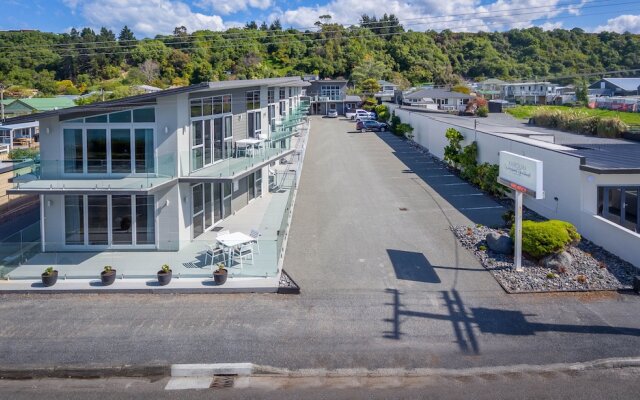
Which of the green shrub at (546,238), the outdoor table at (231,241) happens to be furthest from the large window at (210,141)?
the green shrub at (546,238)

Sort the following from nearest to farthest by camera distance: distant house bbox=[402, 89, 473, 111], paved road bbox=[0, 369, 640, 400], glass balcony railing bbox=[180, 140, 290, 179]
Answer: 1. paved road bbox=[0, 369, 640, 400]
2. glass balcony railing bbox=[180, 140, 290, 179]
3. distant house bbox=[402, 89, 473, 111]

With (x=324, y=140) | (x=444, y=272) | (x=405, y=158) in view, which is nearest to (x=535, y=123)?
(x=405, y=158)

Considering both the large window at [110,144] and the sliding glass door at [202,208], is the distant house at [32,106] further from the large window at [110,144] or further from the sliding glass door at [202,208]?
the sliding glass door at [202,208]

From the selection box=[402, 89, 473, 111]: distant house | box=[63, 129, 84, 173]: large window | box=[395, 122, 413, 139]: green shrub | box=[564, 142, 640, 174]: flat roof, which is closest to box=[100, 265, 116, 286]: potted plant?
box=[63, 129, 84, 173]: large window

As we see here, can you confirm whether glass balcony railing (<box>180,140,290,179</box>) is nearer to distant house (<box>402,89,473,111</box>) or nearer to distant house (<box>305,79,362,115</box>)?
distant house (<box>402,89,473,111</box>)

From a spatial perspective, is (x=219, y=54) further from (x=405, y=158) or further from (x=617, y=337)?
(x=617, y=337)
